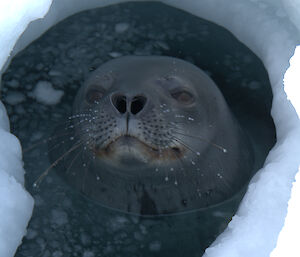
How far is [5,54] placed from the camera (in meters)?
2.72

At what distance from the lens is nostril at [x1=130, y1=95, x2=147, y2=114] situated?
2.58 m

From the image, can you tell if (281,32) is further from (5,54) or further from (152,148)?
(5,54)

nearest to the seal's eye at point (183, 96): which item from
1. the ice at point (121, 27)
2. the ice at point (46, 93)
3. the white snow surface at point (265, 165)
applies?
the white snow surface at point (265, 165)

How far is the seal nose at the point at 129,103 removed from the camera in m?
2.55

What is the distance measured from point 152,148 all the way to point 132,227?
54cm

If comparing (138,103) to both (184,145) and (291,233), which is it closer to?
(184,145)

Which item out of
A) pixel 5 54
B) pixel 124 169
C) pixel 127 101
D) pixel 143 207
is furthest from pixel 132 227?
pixel 5 54

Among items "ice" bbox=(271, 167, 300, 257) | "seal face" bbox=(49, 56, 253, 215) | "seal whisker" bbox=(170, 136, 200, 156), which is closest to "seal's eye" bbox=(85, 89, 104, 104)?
"seal face" bbox=(49, 56, 253, 215)

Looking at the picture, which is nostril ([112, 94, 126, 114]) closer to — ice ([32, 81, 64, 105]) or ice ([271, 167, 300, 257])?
ice ([271, 167, 300, 257])

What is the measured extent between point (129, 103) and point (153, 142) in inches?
7.7

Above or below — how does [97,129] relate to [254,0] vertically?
below

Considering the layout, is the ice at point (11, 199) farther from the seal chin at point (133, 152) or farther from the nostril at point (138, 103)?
the nostril at point (138, 103)

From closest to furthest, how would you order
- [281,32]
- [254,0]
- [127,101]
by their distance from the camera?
[127,101] → [281,32] → [254,0]

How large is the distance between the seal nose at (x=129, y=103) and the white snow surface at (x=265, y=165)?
1.83 ft
